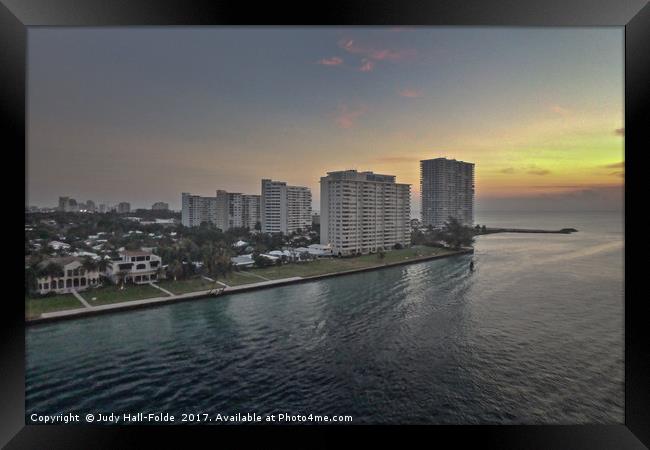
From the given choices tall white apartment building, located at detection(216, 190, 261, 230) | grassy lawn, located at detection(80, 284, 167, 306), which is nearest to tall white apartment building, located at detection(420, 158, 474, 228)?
tall white apartment building, located at detection(216, 190, 261, 230)

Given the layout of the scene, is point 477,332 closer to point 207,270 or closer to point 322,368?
point 322,368

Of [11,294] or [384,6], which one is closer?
[384,6]

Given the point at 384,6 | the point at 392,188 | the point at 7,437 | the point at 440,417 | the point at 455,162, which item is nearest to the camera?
the point at 384,6

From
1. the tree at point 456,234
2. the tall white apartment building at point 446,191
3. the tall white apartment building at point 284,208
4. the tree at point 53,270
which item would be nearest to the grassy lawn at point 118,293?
the tree at point 53,270

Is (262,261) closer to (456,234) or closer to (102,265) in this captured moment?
(102,265)

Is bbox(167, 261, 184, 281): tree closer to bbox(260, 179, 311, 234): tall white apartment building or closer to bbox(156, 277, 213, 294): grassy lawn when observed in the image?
bbox(156, 277, 213, 294): grassy lawn

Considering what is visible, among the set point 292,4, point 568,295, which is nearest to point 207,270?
point 292,4
